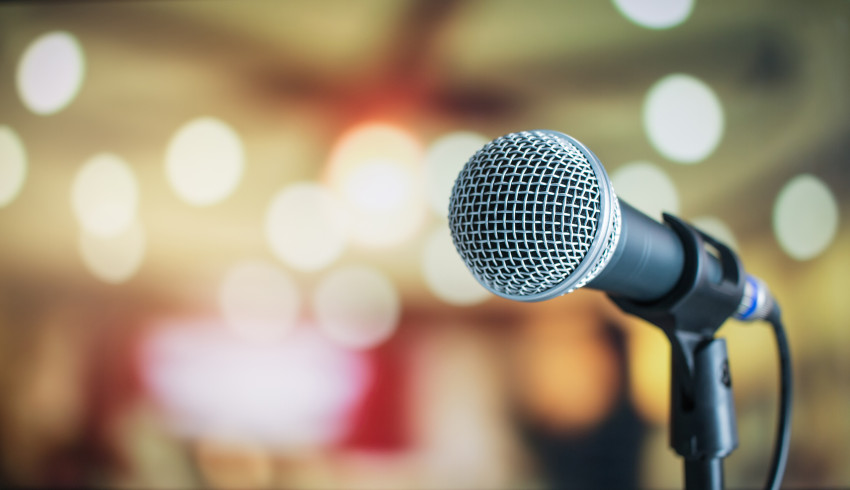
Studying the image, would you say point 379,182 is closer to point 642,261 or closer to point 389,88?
point 389,88

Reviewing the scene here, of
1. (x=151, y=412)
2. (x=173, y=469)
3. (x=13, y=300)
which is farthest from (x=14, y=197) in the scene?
(x=173, y=469)

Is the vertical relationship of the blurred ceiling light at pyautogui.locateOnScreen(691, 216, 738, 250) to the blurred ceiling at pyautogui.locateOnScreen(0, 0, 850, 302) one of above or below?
below

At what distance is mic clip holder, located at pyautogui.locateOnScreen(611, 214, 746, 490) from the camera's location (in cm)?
53

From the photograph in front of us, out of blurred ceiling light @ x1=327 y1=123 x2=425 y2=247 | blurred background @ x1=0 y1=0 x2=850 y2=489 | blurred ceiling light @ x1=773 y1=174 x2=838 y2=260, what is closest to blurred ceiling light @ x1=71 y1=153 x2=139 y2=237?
blurred background @ x1=0 y1=0 x2=850 y2=489

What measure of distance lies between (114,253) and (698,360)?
156cm

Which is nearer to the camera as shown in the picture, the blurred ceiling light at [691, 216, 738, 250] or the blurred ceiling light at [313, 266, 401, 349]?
the blurred ceiling light at [691, 216, 738, 250]

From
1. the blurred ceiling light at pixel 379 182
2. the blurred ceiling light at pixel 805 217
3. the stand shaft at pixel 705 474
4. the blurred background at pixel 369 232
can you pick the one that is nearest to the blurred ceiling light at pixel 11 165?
the blurred background at pixel 369 232

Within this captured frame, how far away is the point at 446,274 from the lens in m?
Result: 1.40

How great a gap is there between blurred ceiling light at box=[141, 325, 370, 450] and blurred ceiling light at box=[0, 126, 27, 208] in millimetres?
670

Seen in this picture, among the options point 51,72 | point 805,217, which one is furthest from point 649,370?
point 51,72

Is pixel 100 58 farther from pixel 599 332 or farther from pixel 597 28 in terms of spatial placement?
pixel 599 332

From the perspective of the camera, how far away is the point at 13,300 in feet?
5.30

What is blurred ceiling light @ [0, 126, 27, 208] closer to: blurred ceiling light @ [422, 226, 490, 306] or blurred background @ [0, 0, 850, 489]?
blurred background @ [0, 0, 850, 489]

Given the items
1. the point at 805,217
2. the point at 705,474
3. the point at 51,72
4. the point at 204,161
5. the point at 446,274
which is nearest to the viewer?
the point at 705,474
